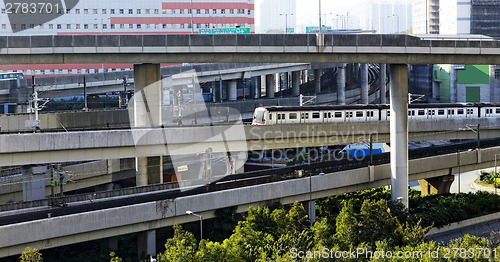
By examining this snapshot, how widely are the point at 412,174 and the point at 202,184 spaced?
17.1m

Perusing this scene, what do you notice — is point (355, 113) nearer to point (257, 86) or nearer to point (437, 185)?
point (437, 185)

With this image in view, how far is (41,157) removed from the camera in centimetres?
4403

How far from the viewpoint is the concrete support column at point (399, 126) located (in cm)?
4784

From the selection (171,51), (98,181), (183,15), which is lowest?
(98,181)

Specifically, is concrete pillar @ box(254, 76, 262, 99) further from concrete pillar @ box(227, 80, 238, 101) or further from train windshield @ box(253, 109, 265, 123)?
train windshield @ box(253, 109, 265, 123)

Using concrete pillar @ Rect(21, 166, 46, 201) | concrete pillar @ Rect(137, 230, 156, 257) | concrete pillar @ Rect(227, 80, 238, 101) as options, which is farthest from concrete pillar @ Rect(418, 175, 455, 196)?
concrete pillar @ Rect(227, 80, 238, 101)

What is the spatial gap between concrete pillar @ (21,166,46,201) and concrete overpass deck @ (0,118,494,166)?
9.67ft

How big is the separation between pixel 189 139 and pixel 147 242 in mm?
9582


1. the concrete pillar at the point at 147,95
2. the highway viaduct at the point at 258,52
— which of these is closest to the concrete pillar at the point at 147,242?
the concrete pillar at the point at 147,95

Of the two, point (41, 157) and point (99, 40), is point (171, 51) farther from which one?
point (41, 157)

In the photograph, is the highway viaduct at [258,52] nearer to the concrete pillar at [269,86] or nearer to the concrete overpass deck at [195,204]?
the concrete overpass deck at [195,204]

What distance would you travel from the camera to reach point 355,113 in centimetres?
6400

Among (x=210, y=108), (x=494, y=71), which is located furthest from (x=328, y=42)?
(x=494, y=71)

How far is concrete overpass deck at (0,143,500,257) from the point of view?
35969mm
